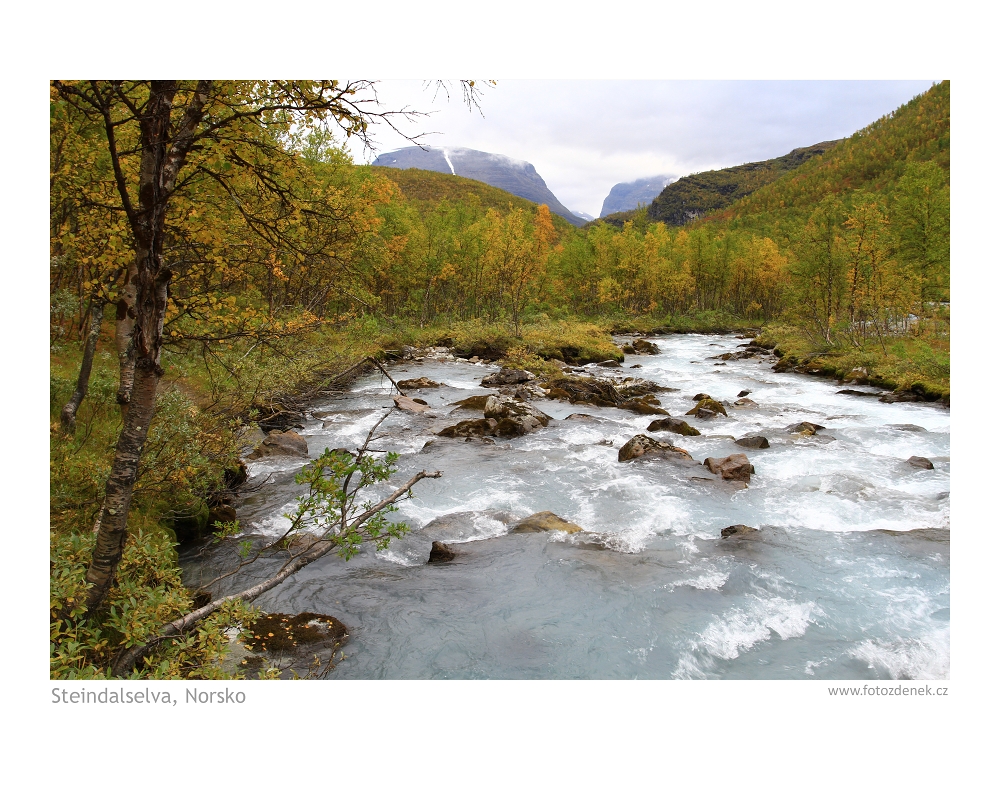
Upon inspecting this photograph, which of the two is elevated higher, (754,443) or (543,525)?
(754,443)

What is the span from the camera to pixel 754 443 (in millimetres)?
14203

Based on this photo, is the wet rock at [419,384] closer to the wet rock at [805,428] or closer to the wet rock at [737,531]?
the wet rock at [805,428]

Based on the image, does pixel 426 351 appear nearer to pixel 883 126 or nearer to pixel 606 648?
pixel 606 648

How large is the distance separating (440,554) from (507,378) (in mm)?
16715

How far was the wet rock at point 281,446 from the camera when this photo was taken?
12.9 meters

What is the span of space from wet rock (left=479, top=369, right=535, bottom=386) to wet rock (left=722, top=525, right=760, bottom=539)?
1569 cm

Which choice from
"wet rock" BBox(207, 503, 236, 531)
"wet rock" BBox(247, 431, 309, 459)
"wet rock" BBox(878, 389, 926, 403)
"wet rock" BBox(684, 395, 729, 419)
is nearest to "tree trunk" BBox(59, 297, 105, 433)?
"wet rock" BBox(207, 503, 236, 531)

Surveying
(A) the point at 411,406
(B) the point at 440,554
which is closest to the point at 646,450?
(B) the point at 440,554
